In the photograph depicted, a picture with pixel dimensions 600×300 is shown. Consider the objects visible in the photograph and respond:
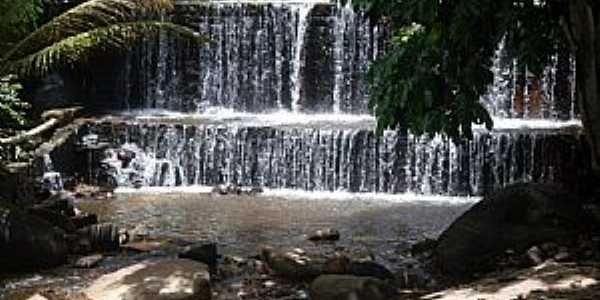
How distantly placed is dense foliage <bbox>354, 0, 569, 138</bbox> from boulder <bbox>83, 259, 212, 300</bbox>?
2063mm

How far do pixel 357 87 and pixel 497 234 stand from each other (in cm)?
816

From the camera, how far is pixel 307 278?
359 inches

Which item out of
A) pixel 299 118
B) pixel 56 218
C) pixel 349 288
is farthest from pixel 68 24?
pixel 299 118

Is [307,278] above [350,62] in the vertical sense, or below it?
below

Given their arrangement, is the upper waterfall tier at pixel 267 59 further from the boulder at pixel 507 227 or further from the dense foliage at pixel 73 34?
the boulder at pixel 507 227

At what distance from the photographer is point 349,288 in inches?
315

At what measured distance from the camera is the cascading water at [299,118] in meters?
13.8

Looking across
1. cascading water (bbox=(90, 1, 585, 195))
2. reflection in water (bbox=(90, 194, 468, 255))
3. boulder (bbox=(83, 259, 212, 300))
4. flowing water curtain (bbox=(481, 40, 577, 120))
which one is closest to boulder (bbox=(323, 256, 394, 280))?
boulder (bbox=(83, 259, 212, 300))

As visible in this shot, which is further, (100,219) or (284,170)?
(284,170)

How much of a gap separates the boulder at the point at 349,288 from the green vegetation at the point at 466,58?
130 cm

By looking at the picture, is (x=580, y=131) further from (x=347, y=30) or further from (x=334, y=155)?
(x=347, y=30)

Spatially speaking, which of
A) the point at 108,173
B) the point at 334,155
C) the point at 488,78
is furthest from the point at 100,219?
the point at 488,78

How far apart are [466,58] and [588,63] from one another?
3.11 feet

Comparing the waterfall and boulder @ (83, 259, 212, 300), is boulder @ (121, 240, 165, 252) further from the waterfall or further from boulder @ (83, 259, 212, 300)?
the waterfall
